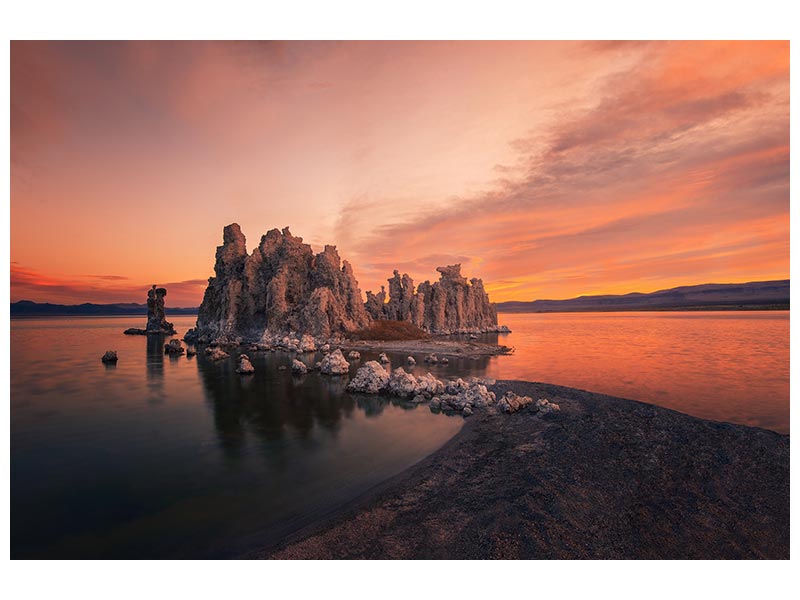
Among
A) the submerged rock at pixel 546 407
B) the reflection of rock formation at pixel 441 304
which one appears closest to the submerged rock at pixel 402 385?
the submerged rock at pixel 546 407

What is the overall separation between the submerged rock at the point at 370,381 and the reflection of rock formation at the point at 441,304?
71474mm

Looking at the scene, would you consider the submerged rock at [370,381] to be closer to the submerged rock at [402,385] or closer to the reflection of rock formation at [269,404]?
the submerged rock at [402,385]

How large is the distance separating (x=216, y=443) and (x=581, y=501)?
1418 centimetres

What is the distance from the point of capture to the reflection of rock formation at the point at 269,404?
17.0m

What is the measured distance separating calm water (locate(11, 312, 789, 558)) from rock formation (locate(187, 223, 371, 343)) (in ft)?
102

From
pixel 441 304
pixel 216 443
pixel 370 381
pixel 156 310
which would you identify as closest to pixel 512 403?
pixel 370 381

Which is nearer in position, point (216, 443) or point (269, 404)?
point (216, 443)

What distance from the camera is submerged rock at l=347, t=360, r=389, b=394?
24475mm

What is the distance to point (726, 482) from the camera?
9.80 meters

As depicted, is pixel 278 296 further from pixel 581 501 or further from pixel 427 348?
pixel 581 501

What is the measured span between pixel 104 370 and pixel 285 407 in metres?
28.0

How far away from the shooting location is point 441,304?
104 metres
